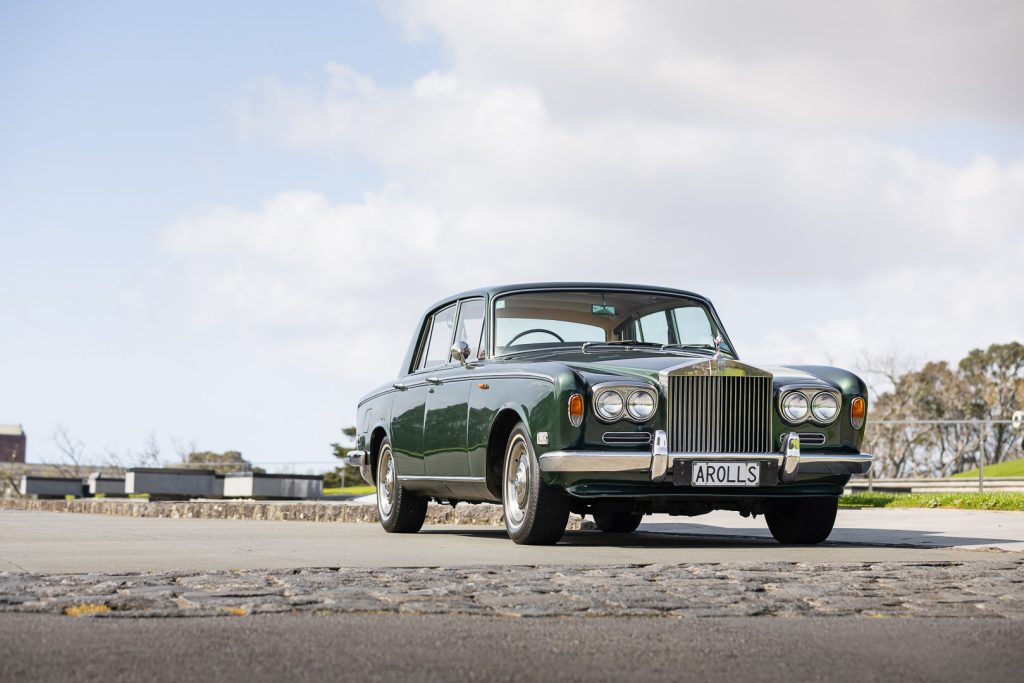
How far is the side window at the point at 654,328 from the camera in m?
10.1

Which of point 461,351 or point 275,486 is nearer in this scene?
point 461,351

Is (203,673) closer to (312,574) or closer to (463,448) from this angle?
(312,574)

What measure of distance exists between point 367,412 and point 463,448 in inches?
107

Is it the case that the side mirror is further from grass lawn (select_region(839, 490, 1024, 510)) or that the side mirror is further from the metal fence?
the metal fence

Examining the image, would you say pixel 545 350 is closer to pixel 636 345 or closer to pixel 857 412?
pixel 636 345

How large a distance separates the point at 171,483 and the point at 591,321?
69.0 feet

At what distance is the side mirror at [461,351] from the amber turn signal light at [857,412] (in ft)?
8.88

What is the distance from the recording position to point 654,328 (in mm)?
10164

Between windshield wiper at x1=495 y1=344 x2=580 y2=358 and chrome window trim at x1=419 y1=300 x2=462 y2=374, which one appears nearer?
windshield wiper at x1=495 y1=344 x2=580 y2=358

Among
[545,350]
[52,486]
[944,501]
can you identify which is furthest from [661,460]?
[52,486]

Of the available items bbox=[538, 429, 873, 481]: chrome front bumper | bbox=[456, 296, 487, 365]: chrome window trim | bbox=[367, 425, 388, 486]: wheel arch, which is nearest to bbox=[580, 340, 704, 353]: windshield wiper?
bbox=[456, 296, 487, 365]: chrome window trim

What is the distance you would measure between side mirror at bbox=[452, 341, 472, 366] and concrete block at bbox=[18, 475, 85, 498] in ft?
82.2

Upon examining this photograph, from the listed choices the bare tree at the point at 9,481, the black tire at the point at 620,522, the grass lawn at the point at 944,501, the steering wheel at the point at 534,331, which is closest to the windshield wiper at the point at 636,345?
the steering wheel at the point at 534,331

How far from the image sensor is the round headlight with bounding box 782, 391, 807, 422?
878 cm
